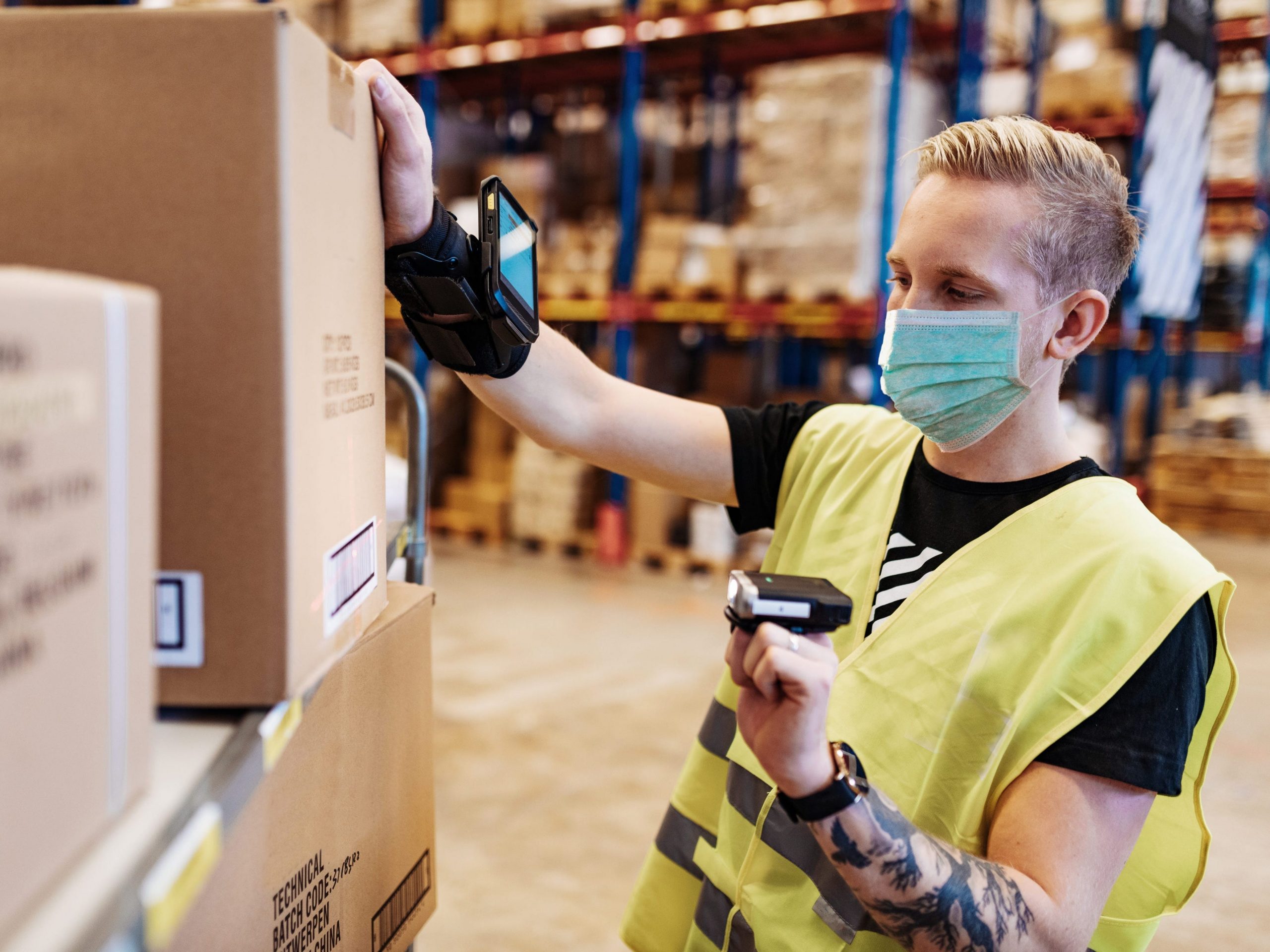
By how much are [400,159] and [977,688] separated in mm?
910

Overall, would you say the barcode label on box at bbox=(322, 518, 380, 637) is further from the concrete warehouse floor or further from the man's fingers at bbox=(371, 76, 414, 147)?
the concrete warehouse floor

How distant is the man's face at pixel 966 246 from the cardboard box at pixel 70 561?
3.55 feet

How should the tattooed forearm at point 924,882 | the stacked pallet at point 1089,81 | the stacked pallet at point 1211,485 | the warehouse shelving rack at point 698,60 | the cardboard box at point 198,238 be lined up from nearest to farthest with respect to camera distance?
the cardboard box at point 198,238 < the tattooed forearm at point 924,882 < the warehouse shelving rack at point 698,60 < the stacked pallet at point 1089,81 < the stacked pallet at point 1211,485

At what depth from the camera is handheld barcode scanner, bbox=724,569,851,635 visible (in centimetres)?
102

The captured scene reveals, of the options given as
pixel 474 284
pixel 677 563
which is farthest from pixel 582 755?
pixel 474 284

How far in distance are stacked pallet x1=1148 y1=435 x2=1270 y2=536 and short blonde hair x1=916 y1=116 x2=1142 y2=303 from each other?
7.77m

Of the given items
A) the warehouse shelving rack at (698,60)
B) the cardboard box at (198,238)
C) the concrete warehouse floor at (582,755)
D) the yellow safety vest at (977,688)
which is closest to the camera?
the cardboard box at (198,238)

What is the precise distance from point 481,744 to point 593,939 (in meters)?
1.23

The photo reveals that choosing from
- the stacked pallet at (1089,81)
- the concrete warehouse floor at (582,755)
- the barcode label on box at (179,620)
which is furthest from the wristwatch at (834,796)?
the stacked pallet at (1089,81)

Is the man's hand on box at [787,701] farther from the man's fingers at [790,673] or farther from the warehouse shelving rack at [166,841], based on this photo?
the warehouse shelving rack at [166,841]

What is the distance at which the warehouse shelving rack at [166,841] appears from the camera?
538mm

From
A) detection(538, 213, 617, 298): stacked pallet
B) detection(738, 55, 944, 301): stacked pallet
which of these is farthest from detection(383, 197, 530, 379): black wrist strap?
detection(538, 213, 617, 298): stacked pallet

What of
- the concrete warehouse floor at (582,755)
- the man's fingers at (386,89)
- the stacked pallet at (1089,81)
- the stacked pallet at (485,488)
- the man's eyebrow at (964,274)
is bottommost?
the concrete warehouse floor at (582,755)

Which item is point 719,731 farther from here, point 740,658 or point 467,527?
point 467,527
